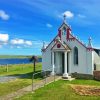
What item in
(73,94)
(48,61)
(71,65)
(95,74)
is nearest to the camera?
(73,94)

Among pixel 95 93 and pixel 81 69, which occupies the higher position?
pixel 81 69

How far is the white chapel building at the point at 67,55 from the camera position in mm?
30141

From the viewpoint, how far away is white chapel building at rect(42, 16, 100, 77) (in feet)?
98.9

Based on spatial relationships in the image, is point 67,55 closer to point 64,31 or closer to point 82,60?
point 82,60

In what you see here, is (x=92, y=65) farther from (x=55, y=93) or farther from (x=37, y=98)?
(x=37, y=98)

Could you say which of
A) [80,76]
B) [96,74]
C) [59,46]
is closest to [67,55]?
[59,46]

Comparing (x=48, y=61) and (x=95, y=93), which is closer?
(x=95, y=93)

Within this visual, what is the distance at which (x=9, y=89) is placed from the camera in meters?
22.2

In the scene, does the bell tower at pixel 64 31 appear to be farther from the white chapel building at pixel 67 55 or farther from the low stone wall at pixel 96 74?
the low stone wall at pixel 96 74

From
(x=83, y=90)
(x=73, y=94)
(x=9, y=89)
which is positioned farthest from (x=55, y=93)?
(x=9, y=89)

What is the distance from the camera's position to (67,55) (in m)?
31.7

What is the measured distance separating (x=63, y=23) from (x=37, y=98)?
1587 cm

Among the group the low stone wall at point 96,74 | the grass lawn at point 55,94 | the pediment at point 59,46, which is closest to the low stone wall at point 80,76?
the low stone wall at point 96,74

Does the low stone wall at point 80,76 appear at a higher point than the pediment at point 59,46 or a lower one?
lower
